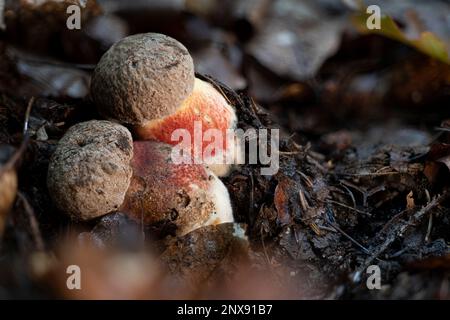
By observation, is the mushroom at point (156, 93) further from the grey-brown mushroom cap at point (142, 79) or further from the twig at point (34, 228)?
the twig at point (34, 228)

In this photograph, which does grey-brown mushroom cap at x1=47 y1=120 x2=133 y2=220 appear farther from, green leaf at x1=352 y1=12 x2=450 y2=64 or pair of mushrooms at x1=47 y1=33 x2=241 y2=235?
green leaf at x1=352 y1=12 x2=450 y2=64

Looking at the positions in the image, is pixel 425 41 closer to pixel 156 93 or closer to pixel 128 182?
pixel 156 93

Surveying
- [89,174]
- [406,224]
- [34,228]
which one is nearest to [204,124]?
[89,174]

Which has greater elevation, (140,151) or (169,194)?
(140,151)

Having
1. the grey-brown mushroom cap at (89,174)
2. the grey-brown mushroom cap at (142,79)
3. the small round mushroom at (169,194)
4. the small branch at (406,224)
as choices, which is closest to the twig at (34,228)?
the grey-brown mushroom cap at (89,174)

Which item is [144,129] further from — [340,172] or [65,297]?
[340,172]
